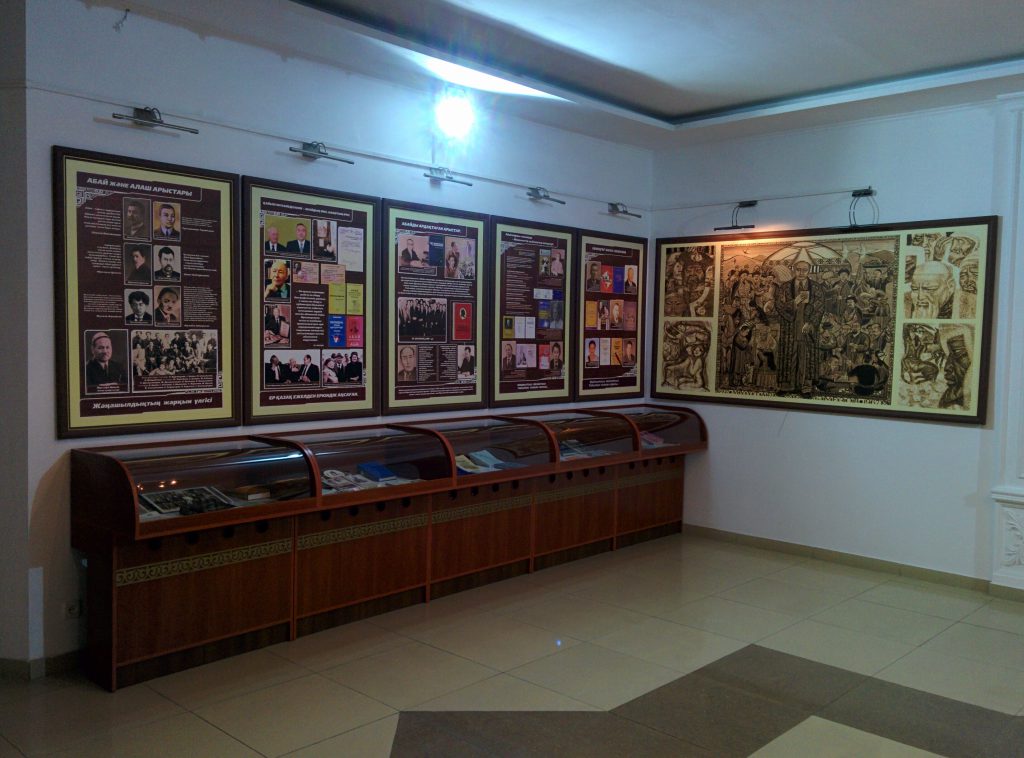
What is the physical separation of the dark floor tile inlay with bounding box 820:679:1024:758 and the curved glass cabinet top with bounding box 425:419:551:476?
2669 millimetres

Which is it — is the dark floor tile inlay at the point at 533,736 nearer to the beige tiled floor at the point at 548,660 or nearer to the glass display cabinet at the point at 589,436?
the beige tiled floor at the point at 548,660

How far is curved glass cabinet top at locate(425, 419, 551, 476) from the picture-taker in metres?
5.88

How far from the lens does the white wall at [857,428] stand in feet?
20.5

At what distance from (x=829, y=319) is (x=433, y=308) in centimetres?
331

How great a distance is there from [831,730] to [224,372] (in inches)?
150

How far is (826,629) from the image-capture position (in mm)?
5367

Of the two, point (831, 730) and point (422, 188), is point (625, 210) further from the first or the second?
point (831, 730)

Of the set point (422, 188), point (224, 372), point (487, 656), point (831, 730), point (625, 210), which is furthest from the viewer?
point (625, 210)

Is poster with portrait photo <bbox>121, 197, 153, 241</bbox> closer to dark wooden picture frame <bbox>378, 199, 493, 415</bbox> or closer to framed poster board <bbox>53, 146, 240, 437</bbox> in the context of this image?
framed poster board <bbox>53, 146, 240, 437</bbox>

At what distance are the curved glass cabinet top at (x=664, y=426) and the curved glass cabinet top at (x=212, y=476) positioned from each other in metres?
3.41

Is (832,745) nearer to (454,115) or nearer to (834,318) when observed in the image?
(834,318)

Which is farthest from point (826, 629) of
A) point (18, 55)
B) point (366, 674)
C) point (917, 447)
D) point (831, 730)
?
point (18, 55)

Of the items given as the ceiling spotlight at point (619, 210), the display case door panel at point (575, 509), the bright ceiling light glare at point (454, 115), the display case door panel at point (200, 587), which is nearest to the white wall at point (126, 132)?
the bright ceiling light glare at point (454, 115)

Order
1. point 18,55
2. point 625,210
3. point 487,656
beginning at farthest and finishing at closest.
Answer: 1. point 625,210
2. point 487,656
3. point 18,55
